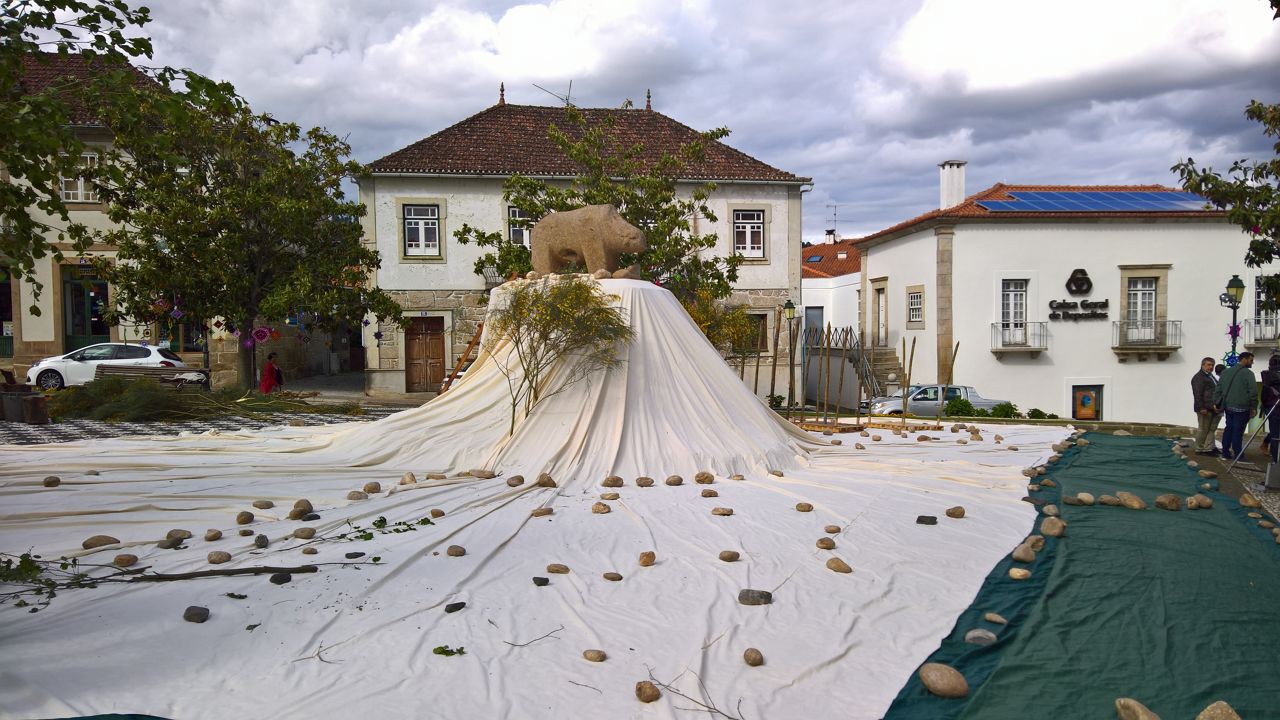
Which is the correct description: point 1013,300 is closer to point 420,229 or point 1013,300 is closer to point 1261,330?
point 1261,330

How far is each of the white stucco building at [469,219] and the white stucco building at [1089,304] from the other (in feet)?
14.8

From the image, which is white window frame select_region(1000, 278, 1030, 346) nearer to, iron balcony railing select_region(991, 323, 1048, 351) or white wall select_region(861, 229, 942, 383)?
iron balcony railing select_region(991, 323, 1048, 351)

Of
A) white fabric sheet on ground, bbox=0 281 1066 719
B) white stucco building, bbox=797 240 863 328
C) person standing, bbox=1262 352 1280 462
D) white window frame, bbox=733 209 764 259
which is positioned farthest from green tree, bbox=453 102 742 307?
white stucco building, bbox=797 240 863 328

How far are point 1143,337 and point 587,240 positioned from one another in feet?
60.3

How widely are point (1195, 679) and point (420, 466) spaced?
5260 millimetres

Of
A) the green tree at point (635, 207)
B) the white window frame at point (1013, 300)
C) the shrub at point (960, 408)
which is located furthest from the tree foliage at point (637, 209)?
the white window frame at point (1013, 300)

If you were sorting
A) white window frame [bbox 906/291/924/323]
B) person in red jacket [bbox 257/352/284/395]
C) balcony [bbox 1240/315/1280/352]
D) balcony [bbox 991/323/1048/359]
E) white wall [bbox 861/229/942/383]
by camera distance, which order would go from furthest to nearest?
1. white window frame [bbox 906/291/924/323]
2. white wall [bbox 861/229/942/383]
3. balcony [bbox 991/323/1048/359]
4. balcony [bbox 1240/315/1280/352]
5. person in red jacket [bbox 257/352/284/395]

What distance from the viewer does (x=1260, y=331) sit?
20.6m

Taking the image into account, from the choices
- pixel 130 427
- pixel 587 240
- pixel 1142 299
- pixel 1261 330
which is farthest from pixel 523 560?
pixel 1261 330

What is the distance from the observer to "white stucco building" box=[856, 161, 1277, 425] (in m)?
20.5

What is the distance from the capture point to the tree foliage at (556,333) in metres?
6.81

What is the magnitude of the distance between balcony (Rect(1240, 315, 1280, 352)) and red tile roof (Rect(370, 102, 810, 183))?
11.9 m

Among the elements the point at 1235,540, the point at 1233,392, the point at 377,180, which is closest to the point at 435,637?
the point at 1235,540

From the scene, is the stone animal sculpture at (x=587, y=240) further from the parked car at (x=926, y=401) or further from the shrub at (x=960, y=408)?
the parked car at (x=926, y=401)
